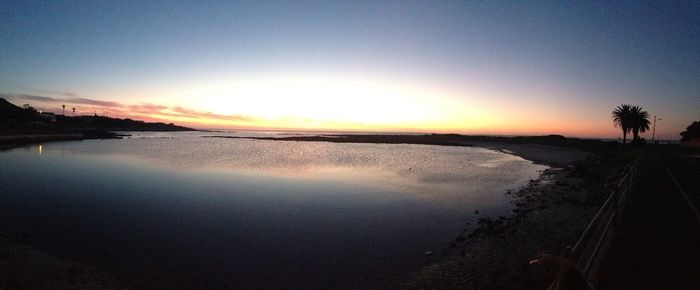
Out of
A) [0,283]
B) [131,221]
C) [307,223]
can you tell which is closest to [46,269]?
[0,283]

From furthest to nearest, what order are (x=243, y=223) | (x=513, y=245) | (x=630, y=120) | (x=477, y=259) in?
(x=630, y=120) < (x=243, y=223) < (x=513, y=245) < (x=477, y=259)

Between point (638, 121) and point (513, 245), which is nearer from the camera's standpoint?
point (513, 245)

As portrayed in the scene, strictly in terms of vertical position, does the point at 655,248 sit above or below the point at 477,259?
above

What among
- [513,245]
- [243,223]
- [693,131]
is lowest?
[243,223]

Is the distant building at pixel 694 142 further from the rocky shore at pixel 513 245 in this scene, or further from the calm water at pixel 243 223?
the rocky shore at pixel 513 245

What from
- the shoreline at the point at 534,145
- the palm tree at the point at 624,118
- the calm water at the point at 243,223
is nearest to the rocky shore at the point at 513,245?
the calm water at the point at 243,223

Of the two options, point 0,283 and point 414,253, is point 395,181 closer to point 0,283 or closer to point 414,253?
point 414,253

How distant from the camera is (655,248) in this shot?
8.15 metres

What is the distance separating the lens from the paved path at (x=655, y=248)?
6.39 m

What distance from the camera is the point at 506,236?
1188 cm

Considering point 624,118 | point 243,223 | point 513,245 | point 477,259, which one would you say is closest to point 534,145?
point 624,118

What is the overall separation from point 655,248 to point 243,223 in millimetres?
13742

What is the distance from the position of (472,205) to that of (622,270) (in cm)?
1115

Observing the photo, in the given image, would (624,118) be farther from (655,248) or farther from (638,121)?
(655,248)
